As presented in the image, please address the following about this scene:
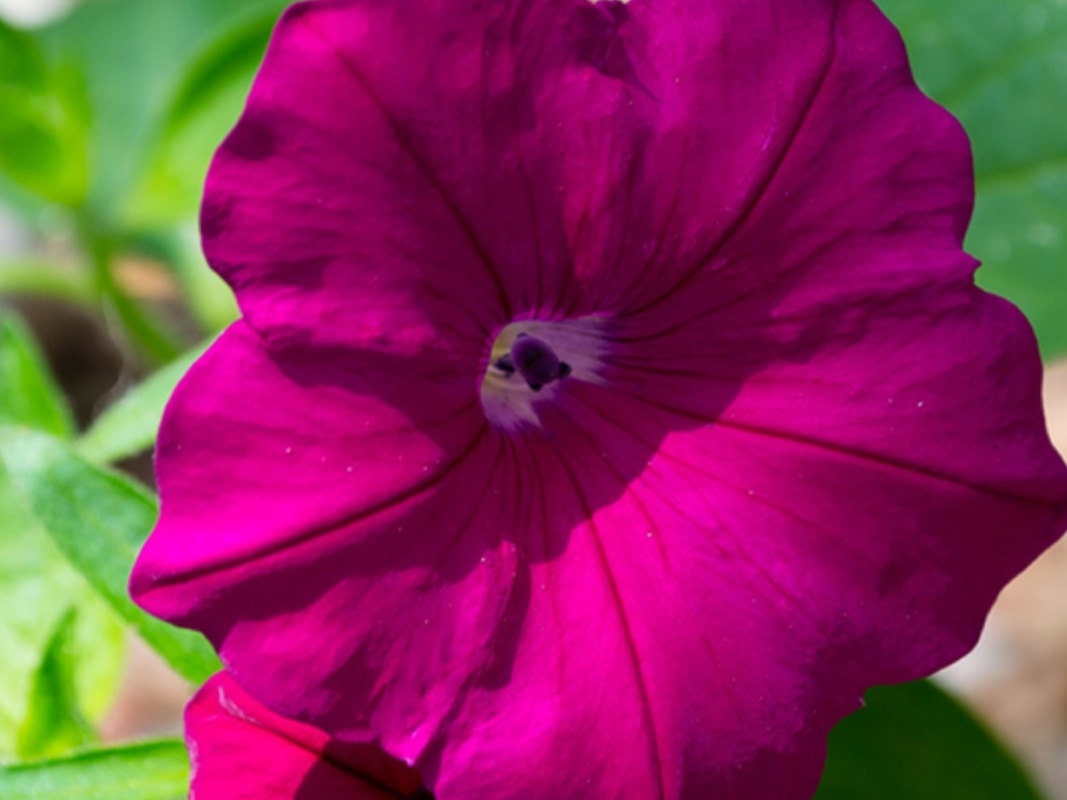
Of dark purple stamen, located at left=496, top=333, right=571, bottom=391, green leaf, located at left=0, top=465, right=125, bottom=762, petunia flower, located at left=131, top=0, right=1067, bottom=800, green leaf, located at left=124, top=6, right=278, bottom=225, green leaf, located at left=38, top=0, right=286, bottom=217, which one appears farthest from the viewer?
→ green leaf, located at left=38, top=0, right=286, bottom=217

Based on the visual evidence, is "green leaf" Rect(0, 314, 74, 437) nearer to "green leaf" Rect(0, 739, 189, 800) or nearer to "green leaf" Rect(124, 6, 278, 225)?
"green leaf" Rect(124, 6, 278, 225)

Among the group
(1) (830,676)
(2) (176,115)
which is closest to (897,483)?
(1) (830,676)

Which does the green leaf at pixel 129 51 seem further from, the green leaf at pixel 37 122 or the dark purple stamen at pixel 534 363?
the dark purple stamen at pixel 534 363

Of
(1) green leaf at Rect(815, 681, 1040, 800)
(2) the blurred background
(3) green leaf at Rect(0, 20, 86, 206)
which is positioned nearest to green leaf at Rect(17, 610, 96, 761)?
(2) the blurred background

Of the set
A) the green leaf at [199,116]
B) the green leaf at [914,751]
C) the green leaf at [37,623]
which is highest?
the green leaf at [199,116]

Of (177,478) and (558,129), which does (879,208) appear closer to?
(558,129)

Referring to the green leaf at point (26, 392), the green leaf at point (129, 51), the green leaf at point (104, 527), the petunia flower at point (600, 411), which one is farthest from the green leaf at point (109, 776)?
the green leaf at point (129, 51)

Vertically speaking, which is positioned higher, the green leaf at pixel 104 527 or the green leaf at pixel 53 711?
the green leaf at pixel 104 527
